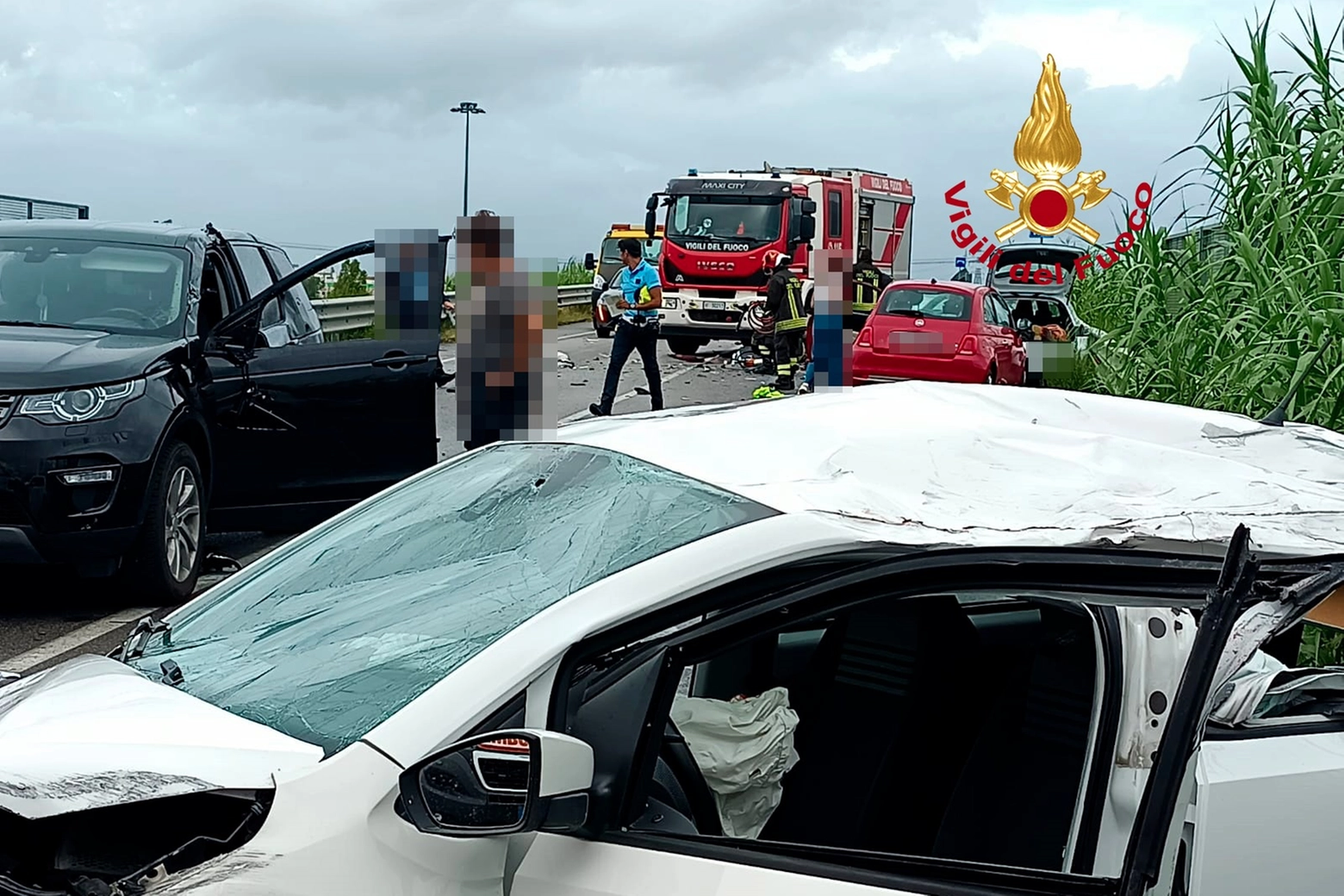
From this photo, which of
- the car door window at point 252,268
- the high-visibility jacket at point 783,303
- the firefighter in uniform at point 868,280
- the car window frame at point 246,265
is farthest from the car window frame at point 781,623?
the firefighter in uniform at point 868,280

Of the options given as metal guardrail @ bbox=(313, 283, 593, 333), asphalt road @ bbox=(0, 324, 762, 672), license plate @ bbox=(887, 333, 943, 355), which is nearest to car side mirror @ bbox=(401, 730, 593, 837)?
asphalt road @ bbox=(0, 324, 762, 672)

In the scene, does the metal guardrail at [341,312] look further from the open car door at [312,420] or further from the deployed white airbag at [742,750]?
the deployed white airbag at [742,750]

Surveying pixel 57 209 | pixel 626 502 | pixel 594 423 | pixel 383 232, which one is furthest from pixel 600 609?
pixel 57 209

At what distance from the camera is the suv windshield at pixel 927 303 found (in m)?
17.2

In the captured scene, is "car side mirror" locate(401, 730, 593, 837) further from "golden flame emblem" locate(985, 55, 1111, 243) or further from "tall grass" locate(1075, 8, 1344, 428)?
"golden flame emblem" locate(985, 55, 1111, 243)

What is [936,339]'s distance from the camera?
17000 millimetres

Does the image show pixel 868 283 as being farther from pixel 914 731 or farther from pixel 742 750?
pixel 742 750

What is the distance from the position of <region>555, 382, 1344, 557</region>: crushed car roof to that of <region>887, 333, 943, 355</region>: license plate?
13.7 meters

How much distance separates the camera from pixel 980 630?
312 centimetres

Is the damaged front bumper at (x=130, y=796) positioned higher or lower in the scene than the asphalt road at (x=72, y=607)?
higher

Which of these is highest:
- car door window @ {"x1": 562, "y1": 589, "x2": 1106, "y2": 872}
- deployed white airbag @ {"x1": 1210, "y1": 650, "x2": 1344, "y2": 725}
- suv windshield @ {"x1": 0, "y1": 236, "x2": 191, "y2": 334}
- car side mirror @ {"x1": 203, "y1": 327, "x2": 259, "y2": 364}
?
suv windshield @ {"x1": 0, "y1": 236, "x2": 191, "y2": 334}

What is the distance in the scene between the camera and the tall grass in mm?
5689

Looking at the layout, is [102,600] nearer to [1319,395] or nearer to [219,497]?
[219,497]

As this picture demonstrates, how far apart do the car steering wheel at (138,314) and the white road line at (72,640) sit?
56.0 inches
